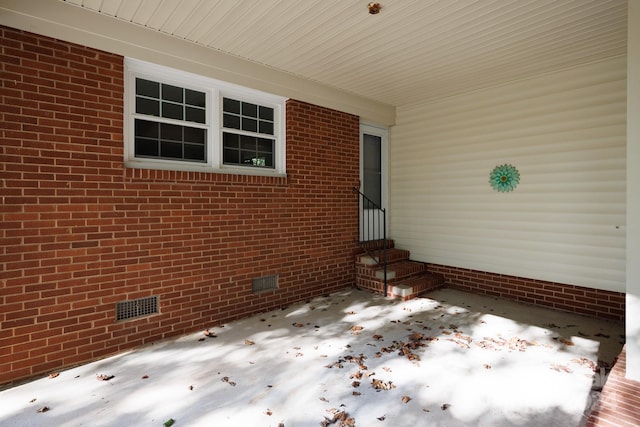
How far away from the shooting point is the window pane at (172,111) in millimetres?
3799

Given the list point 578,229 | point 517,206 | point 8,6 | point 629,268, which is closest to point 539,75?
point 517,206

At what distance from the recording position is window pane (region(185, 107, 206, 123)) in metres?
3.98

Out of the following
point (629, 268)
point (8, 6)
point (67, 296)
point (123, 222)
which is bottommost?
point (67, 296)

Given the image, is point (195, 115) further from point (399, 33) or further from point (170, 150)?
point (399, 33)

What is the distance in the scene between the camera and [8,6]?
277 centimetres

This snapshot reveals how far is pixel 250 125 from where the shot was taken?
4.59 metres

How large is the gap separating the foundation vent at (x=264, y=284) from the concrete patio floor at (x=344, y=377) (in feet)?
1.38

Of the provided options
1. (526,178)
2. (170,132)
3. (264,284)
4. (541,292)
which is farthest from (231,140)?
(541,292)

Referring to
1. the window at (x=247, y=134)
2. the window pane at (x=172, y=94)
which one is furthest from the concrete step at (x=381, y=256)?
the window pane at (x=172, y=94)

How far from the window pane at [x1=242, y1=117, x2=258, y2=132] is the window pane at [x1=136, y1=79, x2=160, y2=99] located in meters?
1.12

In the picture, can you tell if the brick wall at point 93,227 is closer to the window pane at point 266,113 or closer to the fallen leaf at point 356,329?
the window pane at point 266,113

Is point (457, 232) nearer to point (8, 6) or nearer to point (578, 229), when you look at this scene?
point (578, 229)

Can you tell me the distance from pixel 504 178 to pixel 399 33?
2.87 m

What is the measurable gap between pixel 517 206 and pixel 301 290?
3517 mm
